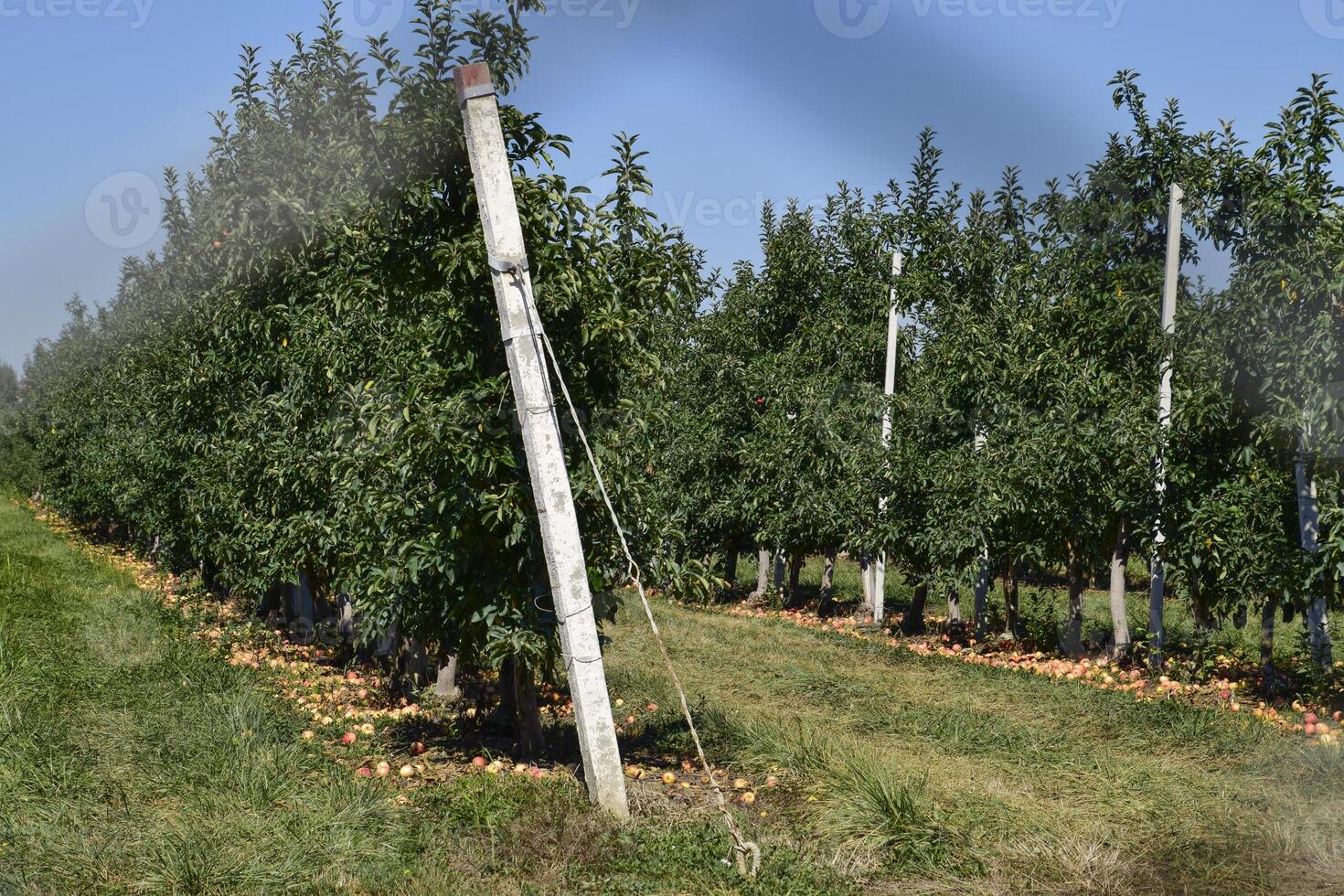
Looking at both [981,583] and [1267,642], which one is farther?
[981,583]

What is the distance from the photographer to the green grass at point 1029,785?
215 inches

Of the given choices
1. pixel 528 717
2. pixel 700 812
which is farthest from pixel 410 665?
pixel 700 812

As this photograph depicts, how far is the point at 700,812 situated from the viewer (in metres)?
6.44

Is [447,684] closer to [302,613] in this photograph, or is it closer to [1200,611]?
[302,613]

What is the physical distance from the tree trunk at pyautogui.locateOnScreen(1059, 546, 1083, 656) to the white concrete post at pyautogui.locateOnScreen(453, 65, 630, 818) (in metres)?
9.93

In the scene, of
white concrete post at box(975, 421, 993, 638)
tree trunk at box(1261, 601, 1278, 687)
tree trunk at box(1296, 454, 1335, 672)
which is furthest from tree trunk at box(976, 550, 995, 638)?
tree trunk at box(1296, 454, 1335, 672)

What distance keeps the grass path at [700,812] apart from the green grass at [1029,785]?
2 cm

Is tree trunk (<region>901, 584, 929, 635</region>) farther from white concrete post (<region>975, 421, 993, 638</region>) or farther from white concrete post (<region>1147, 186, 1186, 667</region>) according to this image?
white concrete post (<region>1147, 186, 1186, 667</region>)

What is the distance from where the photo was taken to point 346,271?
31.1 ft

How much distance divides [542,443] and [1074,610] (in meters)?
10.9

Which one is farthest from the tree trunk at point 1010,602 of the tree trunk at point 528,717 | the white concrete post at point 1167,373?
the tree trunk at point 528,717

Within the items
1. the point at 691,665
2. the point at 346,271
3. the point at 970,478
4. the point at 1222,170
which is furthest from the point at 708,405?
the point at 346,271

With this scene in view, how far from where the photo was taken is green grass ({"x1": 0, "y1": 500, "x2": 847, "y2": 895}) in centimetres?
506

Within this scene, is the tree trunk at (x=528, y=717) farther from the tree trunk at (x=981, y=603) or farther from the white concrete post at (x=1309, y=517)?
the tree trunk at (x=981, y=603)
